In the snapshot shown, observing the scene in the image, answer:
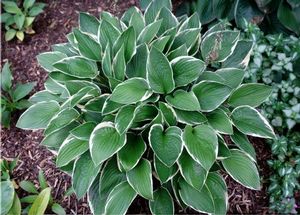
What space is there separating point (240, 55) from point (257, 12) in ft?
2.37

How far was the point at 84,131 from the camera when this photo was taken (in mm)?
2186

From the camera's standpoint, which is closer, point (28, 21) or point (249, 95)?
point (249, 95)

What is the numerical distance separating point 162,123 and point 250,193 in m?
0.94

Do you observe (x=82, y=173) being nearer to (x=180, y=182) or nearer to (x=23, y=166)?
(x=180, y=182)

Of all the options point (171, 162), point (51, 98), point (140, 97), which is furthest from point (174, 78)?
point (51, 98)

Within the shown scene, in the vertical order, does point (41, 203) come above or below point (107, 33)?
below

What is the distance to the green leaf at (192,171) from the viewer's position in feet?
6.86

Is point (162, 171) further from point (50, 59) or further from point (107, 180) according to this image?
point (50, 59)

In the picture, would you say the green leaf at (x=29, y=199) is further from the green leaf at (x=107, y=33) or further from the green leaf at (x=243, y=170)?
the green leaf at (x=243, y=170)

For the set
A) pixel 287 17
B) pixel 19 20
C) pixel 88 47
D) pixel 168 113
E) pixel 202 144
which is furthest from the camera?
pixel 19 20

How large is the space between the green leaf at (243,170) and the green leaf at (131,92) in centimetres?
55

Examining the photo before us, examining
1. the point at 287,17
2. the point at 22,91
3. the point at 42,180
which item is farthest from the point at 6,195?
the point at 287,17

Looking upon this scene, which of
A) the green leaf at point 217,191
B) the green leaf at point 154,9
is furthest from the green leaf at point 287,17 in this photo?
the green leaf at point 217,191

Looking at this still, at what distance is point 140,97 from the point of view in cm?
214
